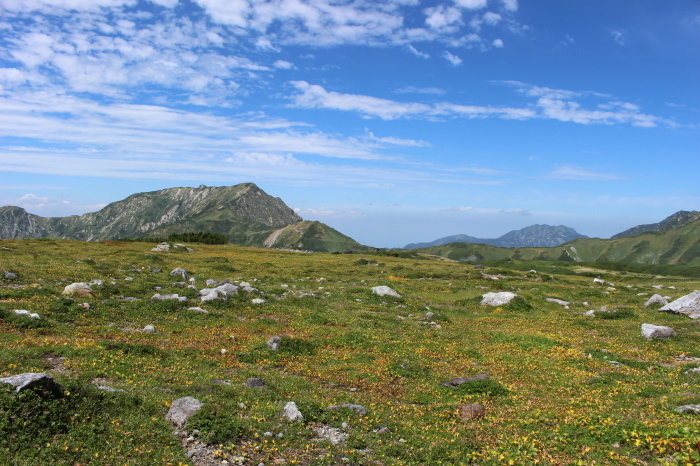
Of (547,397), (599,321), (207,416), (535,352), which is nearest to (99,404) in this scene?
(207,416)

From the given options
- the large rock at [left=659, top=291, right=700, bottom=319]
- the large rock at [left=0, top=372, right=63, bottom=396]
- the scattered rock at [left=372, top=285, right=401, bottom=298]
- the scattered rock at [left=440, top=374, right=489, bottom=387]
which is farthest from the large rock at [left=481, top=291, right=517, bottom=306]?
the large rock at [left=0, top=372, right=63, bottom=396]

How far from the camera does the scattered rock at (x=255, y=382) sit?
14484 millimetres

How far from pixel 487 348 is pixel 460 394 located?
326 inches

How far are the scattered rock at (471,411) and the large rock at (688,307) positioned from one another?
92.1 ft

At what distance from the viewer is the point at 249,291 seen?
1273 inches

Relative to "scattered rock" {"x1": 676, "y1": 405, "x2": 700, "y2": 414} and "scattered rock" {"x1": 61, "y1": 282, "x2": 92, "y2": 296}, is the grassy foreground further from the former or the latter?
"scattered rock" {"x1": 61, "y1": 282, "x2": 92, "y2": 296}

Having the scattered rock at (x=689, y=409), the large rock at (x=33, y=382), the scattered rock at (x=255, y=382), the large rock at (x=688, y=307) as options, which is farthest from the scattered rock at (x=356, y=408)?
the large rock at (x=688, y=307)

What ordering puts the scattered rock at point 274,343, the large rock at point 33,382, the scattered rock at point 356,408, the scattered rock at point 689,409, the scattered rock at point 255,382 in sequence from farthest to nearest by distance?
the scattered rock at point 274,343 < the scattered rock at point 255,382 < the scattered rock at point 356,408 < the scattered rock at point 689,409 < the large rock at point 33,382

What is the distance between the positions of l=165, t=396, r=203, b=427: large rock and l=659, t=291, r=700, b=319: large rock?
36.9 meters

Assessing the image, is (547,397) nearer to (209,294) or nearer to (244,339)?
(244,339)

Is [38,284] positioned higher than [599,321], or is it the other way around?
[38,284]

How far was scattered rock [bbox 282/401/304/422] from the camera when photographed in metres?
11.7

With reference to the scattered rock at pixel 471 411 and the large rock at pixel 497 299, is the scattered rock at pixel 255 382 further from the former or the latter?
the large rock at pixel 497 299

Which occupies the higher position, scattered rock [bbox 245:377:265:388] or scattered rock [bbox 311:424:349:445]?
scattered rock [bbox 245:377:265:388]
